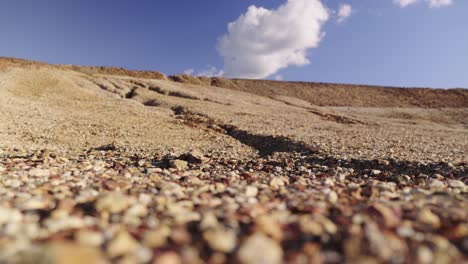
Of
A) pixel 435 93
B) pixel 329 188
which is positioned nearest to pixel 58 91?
pixel 329 188

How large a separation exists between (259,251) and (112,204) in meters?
1.64

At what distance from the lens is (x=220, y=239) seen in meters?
2.57

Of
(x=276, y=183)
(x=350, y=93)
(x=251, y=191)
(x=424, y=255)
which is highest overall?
(x=350, y=93)

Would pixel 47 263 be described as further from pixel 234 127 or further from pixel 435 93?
pixel 435 93

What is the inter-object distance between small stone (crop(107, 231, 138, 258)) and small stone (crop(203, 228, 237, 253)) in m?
0.54

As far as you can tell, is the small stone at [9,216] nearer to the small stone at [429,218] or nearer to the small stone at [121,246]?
the small stone at [121,246]

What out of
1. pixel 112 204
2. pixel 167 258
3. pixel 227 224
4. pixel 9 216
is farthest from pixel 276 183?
pixel 9 216

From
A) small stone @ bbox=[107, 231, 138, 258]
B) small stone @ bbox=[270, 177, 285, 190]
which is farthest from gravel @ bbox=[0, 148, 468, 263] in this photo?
small stone @ bbox=[270, 177, 285, 190]

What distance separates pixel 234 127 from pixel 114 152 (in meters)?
9.47

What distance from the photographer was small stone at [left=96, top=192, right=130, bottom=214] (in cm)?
327

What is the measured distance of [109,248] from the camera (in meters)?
2.38

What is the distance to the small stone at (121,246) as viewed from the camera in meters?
2.36

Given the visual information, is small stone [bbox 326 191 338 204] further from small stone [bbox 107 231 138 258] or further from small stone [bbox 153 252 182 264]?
small stone [bbox 107 231 138 258]

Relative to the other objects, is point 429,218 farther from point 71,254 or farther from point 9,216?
point 9,216
